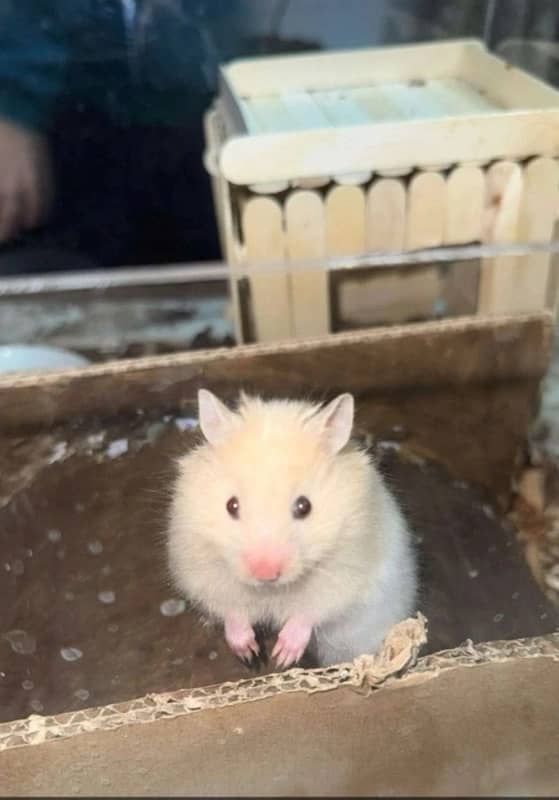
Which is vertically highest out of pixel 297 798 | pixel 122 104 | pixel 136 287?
pixel 122 104

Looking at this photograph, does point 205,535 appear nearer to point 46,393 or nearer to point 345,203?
point 46,393

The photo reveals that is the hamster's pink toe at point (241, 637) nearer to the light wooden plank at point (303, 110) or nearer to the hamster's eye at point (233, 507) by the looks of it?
the hamster's eye at point (233, 507)

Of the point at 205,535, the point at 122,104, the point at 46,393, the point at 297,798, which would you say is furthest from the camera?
the point at 122,104

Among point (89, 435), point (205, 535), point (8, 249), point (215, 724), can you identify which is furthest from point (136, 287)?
point (215, 724)

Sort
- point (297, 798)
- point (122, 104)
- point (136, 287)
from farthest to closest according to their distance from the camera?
point (136, 287), point (122, 104), point (297, 798)

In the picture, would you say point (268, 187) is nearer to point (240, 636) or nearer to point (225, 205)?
point (225, 205)

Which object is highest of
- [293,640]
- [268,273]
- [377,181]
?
[377,181]

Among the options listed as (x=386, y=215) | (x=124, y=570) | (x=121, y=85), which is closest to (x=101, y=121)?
(x=121, y=85)
